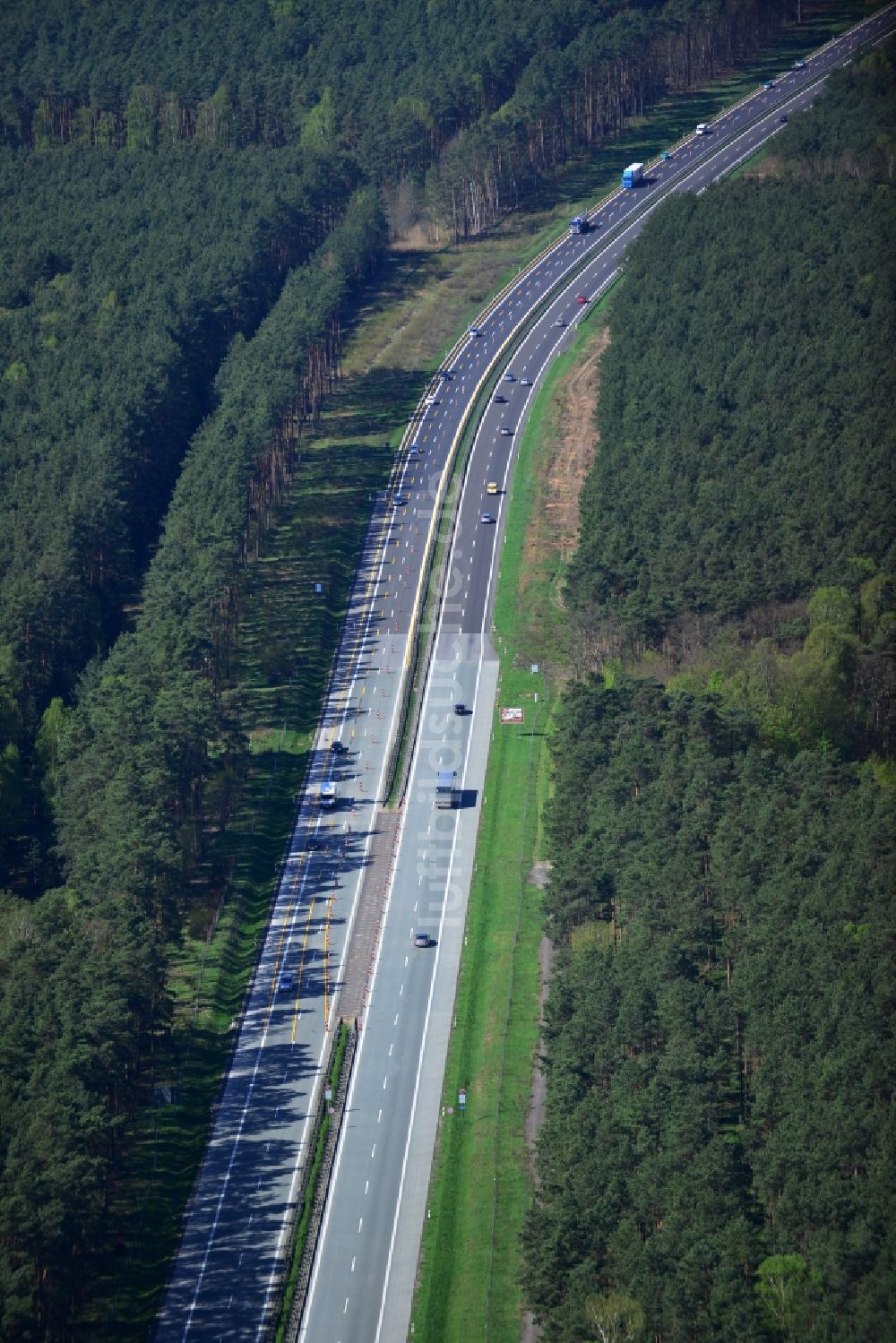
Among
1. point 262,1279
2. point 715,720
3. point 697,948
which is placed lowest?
point 262,1279

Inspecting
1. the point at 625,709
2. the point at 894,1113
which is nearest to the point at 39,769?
the point at 625,709

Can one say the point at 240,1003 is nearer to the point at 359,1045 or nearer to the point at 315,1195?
the point at 359,1045

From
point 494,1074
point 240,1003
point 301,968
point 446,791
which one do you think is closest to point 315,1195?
point 494,1074

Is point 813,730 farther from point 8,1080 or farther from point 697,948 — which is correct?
point 8,1080

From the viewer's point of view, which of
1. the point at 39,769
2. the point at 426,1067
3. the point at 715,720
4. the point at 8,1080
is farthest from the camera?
the point at 39,769

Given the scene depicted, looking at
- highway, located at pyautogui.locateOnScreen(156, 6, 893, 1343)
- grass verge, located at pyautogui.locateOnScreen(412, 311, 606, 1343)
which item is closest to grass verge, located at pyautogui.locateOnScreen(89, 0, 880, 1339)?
grass verge, located at pyautogui.locateOnScreen(412, 311, 606, 1343)

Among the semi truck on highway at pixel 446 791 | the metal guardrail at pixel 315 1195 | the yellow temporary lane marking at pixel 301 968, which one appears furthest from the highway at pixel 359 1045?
the semi truck on highway at pixel 446 791

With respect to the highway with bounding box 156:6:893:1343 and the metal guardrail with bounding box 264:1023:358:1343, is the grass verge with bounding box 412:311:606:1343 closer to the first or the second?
the highway with bounding box 156:6:893:1343

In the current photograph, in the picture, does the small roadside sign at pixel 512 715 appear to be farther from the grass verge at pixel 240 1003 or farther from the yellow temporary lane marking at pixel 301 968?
the yellow temporary lane marking at pixel 301 968
